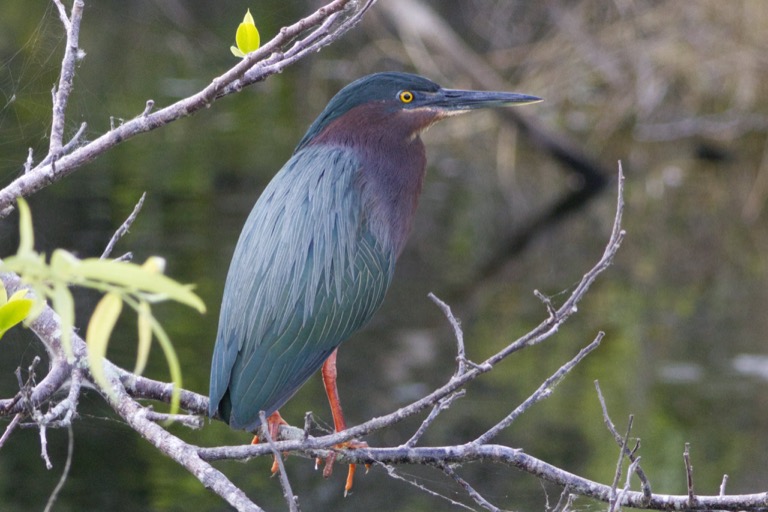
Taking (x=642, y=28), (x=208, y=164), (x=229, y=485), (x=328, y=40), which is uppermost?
(x=642, y=28)

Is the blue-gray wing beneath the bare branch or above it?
beneath

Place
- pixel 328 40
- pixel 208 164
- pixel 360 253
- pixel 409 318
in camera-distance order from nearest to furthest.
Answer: pixel 328 40 < pixel 360 253 < pixel 409 318 < pixel 208 164

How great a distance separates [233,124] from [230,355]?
840 centimetres

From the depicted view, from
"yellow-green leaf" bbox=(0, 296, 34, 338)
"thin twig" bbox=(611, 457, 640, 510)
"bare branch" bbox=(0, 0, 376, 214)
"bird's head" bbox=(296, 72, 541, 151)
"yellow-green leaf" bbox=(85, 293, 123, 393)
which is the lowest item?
"thin twig" bbox=(611, 457, 640, 510)

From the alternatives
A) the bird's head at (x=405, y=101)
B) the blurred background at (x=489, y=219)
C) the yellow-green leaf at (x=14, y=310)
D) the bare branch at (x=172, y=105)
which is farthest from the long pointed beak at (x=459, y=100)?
the yellow-green leaf at (x=14, y=310)

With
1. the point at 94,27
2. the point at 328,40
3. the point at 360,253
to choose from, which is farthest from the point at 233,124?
the point at 328,40

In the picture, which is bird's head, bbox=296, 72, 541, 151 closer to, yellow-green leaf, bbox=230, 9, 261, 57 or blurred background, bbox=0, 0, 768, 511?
blurred background, bbox=0, 0, 768, 511

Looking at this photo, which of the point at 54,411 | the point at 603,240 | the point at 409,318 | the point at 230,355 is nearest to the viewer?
the point at 54,411

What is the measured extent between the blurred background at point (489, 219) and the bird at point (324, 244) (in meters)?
0.53

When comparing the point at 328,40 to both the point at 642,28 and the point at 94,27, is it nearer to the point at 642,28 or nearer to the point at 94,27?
the point at 642,28

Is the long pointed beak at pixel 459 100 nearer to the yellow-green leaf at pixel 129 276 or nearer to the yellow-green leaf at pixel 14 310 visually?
the yellow-green leaf at pixel 14 310

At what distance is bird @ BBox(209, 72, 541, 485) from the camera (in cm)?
253

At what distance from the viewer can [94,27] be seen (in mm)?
12156

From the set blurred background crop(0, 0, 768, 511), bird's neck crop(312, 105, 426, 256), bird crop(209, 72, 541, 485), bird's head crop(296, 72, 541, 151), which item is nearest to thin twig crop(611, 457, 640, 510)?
bird crop(209, 72, 541, 485)
